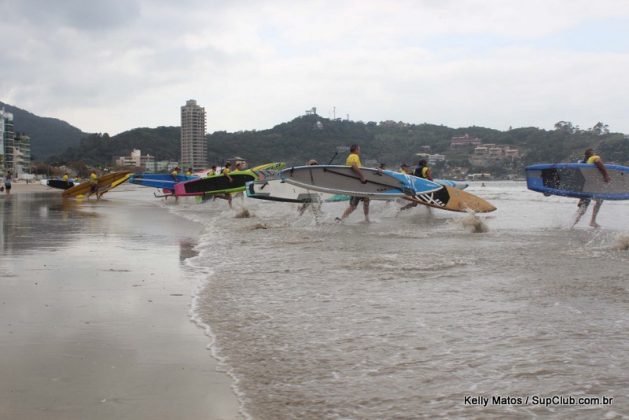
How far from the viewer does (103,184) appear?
93.8 feet

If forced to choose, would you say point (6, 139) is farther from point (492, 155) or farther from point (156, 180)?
point (156, 180)

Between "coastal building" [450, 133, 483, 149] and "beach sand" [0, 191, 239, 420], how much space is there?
5147 inches

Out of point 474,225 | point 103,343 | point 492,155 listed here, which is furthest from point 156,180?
point 492,155

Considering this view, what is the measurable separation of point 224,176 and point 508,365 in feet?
58.9

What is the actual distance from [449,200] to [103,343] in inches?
522

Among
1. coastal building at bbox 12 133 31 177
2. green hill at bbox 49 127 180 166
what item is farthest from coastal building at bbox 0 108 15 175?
green hill at bbox 49 127 180 166

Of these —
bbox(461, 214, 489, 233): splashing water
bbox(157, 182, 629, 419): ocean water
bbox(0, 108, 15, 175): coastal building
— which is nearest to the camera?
bbox(157, 182, 629, 419): ocean water

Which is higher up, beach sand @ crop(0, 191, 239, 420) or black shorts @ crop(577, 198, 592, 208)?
black shorts @ crop(577, 198, 592, 208)

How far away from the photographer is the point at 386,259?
7797mm

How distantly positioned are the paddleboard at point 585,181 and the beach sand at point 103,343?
10.6m

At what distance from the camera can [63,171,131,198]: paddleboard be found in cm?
2790

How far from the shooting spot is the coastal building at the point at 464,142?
133 m

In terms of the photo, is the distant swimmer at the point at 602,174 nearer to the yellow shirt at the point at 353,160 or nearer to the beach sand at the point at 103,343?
the yellow shirt at the point at 353,160

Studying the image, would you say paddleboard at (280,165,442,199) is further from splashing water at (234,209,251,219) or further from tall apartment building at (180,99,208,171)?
tall apartment building at (180,99,208,171)
